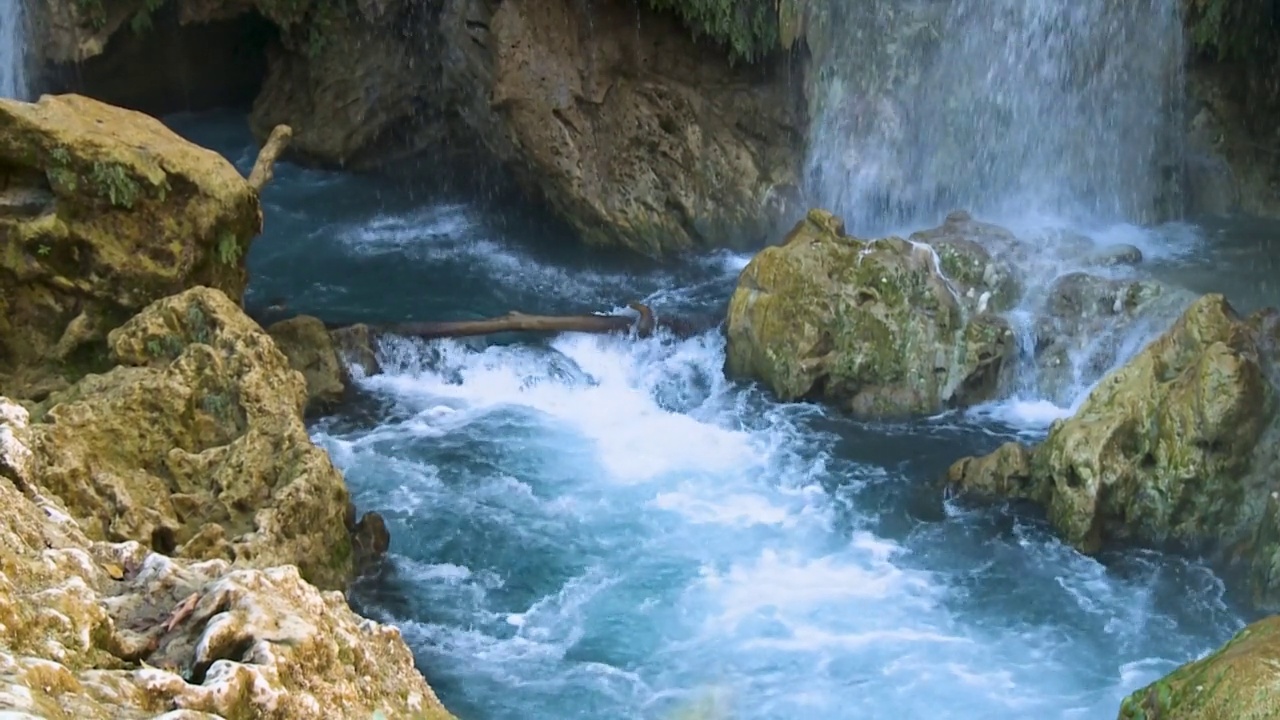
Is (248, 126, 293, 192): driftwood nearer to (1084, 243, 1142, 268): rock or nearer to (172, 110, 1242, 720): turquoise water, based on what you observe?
(172, 110, 1242, 720): turquoise water

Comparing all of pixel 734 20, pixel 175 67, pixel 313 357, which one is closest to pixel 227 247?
pixel 313 357

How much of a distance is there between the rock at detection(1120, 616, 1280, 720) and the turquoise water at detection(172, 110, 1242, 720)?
2.78 m

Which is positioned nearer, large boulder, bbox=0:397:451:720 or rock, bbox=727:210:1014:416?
large boulder, bbox=0:397:451:720

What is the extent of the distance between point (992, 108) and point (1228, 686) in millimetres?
11805

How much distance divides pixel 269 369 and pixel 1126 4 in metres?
11.2

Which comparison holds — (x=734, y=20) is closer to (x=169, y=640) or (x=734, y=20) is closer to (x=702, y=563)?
(x=702, y=563)

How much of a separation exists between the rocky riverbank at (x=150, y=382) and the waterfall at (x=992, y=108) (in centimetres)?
832

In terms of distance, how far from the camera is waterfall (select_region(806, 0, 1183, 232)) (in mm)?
15898

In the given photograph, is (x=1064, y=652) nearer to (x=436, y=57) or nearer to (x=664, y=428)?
(x=664, y=428)

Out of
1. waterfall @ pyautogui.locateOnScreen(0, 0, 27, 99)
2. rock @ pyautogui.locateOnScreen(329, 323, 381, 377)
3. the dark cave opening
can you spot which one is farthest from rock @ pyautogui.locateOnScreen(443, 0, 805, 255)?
waterfall @ pyautogui.locateOnScreen(0, 0, 27, 99)

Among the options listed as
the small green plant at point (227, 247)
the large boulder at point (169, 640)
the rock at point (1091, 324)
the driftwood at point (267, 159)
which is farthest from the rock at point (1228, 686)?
the driftwood at point (267, 159)

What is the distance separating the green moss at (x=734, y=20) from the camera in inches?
599

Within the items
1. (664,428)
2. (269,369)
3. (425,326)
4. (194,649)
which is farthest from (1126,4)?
(194,649)

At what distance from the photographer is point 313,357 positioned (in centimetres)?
1262
